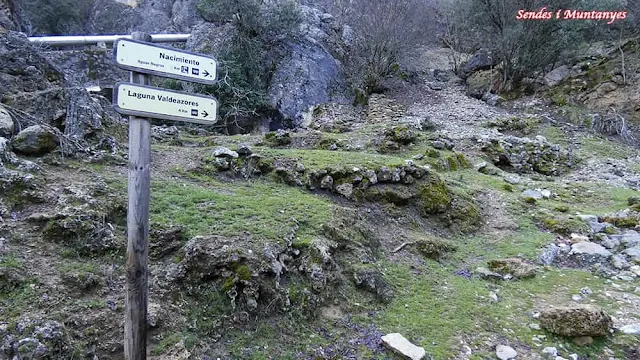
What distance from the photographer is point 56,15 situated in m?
21.4

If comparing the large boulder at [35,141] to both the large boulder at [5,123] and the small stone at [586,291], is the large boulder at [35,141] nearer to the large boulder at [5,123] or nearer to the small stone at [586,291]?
the large boulder at [5,123]

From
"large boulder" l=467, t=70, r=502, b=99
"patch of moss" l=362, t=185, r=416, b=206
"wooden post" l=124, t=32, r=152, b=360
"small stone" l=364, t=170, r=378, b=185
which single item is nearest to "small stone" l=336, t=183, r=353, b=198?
"patch of moss" l=362, t=185, r=416, b=206

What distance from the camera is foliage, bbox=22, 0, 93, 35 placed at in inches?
809

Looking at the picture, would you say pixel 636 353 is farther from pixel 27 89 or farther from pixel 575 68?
pixel 575 68

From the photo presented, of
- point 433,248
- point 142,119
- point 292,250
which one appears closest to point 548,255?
point 433,248

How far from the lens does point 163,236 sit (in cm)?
391

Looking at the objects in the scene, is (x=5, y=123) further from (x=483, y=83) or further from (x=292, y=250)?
(x=483, y=83)

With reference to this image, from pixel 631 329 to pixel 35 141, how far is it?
680 cm

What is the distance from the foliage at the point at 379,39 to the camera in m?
16.0

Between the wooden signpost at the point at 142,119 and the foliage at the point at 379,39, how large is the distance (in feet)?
45.1

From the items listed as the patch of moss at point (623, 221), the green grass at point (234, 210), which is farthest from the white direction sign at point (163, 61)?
the patch of moss at point (623, 221)

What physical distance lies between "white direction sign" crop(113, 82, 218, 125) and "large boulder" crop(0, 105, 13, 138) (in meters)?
3.32

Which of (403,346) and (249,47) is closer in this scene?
(403,346)

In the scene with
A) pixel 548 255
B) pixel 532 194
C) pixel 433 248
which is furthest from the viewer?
pixel 532 194
